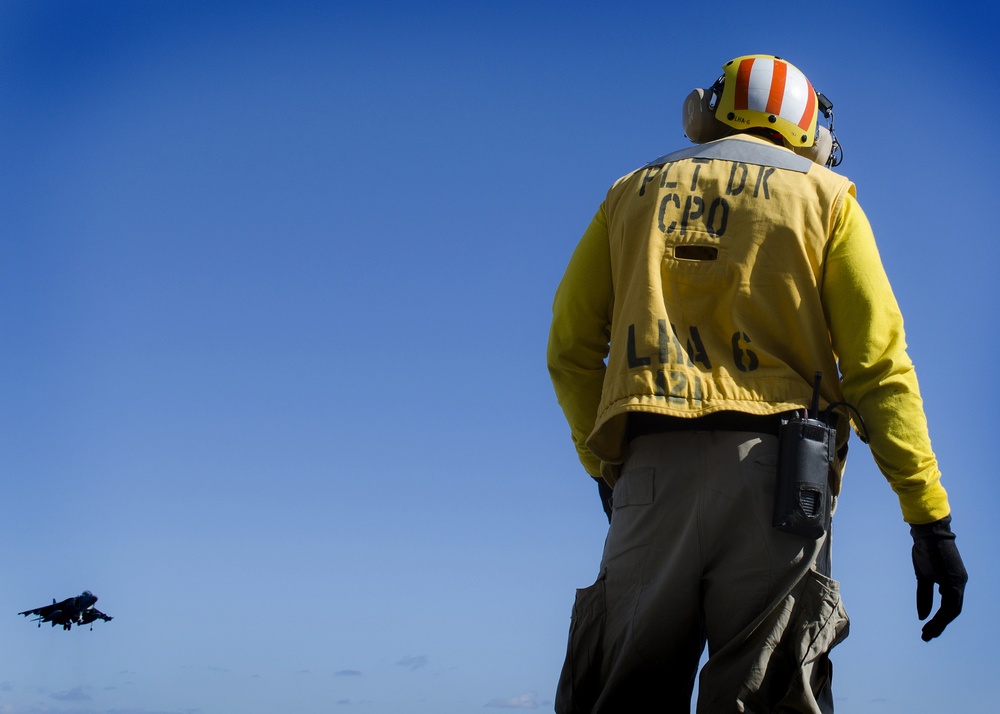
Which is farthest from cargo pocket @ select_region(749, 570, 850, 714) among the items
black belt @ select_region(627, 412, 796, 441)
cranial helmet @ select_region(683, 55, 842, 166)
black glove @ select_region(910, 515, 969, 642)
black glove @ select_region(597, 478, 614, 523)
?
cranial helmet @ select_region(683, 55, 842, 166)

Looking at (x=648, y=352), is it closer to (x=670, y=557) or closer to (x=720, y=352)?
(x=720, y=352)

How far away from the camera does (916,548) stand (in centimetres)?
351

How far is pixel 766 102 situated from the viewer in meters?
4.12

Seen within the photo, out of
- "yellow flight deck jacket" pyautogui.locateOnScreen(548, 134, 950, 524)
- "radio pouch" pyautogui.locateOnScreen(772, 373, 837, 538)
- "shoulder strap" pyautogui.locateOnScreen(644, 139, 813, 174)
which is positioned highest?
"shoulder strap" pyautogui.locateOnScreen(644, 139, 813, 174)

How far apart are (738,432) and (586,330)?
811 millimetres

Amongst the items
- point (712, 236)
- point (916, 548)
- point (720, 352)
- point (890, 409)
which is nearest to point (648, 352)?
point (720, 352)

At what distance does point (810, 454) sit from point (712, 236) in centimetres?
81

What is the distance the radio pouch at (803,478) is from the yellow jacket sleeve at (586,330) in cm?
87

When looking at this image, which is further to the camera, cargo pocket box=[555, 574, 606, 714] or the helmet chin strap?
the helmet chin strap

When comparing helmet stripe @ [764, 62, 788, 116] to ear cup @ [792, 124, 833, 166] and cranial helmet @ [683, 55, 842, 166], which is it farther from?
ear cup @ [792, 124, 833, 166]

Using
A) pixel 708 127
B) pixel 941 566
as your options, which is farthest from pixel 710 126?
pixel 941 566

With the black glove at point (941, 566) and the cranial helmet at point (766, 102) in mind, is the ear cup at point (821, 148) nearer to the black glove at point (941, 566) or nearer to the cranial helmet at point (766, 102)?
the cranial helmet at point (766, 102)

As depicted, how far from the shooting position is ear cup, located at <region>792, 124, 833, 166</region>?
4.37m

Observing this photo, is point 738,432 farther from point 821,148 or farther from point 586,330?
point 821,148
